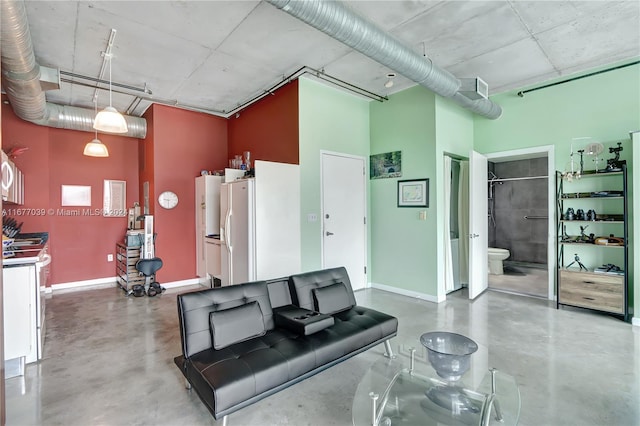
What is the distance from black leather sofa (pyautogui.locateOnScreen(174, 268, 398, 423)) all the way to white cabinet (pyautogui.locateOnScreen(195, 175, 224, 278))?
2.78 metres

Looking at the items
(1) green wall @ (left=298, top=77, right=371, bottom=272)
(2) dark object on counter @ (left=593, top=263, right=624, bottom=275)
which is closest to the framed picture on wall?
(1) green wall @ (left=298, top=77, right=371, bottom=272)

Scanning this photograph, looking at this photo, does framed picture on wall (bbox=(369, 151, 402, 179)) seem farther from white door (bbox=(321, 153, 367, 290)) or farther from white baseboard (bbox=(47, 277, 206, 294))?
white baseboard (bbox=(47, 277, 206, 294))

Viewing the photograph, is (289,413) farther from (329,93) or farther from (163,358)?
(329,93)

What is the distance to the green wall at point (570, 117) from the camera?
3848 mm

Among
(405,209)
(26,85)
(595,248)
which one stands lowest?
(595,248)

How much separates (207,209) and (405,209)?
3.16 metres

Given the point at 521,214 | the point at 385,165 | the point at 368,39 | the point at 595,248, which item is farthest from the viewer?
the point at 521,214

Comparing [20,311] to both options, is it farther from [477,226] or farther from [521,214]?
[521,214]

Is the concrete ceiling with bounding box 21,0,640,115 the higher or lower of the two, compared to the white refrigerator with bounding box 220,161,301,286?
higher

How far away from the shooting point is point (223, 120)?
601cm

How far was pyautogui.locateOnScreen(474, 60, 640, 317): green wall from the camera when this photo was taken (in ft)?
12.6

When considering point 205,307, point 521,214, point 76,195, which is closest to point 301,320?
point 205,307

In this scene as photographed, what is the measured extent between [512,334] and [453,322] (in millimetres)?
587

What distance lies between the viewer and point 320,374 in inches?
99.3
